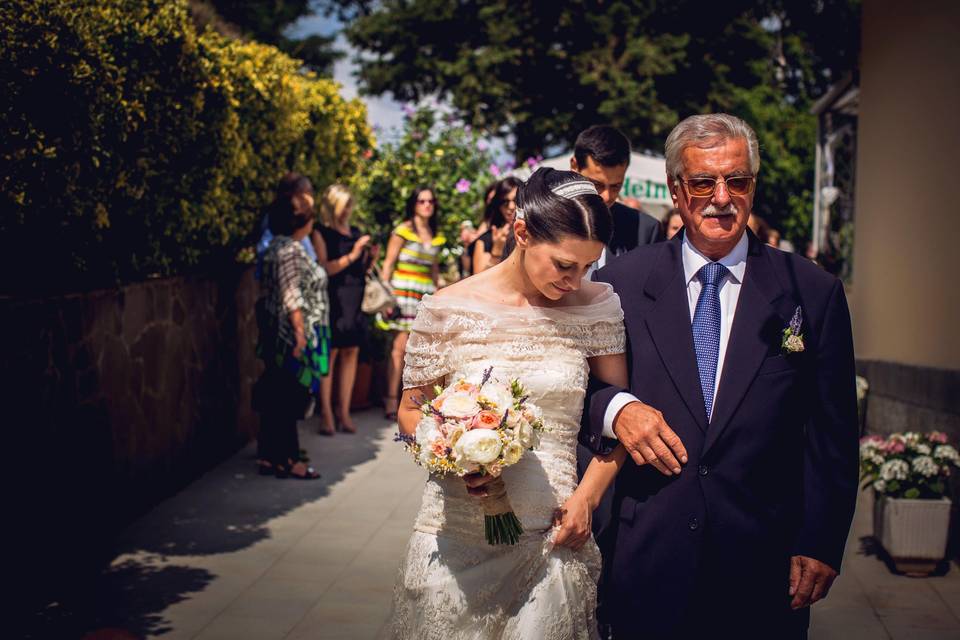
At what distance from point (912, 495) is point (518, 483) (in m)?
4.08

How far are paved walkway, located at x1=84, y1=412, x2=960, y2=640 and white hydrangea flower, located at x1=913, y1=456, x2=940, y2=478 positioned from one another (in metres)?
0.58

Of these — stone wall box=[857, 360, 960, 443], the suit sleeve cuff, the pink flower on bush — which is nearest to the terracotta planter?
the pink flower on bush

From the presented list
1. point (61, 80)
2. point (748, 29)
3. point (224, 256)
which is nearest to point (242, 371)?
point (224, 256)

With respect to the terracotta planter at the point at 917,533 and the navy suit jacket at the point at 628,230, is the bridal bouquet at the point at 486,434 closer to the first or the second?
the navy suit jacket at the point at 628,230

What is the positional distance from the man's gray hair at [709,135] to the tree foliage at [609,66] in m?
28.0

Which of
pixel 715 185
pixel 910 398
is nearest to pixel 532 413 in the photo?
pixel 715 185

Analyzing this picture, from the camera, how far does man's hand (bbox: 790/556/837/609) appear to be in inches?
126

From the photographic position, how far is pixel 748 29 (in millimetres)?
33938

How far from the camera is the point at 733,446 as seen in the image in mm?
3205

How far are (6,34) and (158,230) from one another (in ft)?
7.13

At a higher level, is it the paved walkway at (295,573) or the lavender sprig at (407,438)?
the lavender sprig at (407,438)

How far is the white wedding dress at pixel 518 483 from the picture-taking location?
11.0ft

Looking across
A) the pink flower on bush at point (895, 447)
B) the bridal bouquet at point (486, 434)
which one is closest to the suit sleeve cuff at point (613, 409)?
the bridal bouquet at point (486, 434)

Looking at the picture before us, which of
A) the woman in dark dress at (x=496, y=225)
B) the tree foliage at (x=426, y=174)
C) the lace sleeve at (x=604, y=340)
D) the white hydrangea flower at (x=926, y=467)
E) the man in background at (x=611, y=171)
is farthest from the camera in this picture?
the tree foliage at (x=426, y=174)
